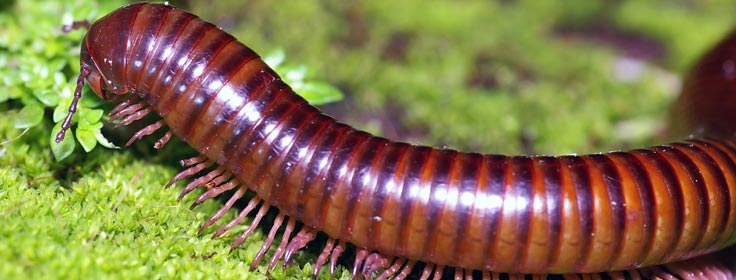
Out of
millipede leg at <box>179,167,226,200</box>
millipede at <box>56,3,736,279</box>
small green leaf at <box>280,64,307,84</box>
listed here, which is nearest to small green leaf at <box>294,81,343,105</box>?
small green leaf at <box>280,64,307,84</box>

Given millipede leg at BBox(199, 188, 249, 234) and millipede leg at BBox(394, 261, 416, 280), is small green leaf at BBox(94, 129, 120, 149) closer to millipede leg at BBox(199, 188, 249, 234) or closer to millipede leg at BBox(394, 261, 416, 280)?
millipede leg at BBox(199, 188, 249, 234)

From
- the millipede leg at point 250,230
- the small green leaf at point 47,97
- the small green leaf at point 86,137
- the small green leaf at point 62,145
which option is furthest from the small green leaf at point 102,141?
the millipede leg at point 250,230

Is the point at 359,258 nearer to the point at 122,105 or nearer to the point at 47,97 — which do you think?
the point at 122,105

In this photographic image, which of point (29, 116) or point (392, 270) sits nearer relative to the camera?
point (392, 270)

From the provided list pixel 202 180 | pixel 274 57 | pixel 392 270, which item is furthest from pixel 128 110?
pixel 392 270

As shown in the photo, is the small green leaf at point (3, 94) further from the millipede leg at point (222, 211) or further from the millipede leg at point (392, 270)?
the millipede leg at point (392, 270)

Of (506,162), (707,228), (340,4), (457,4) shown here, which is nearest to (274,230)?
(506,162)
